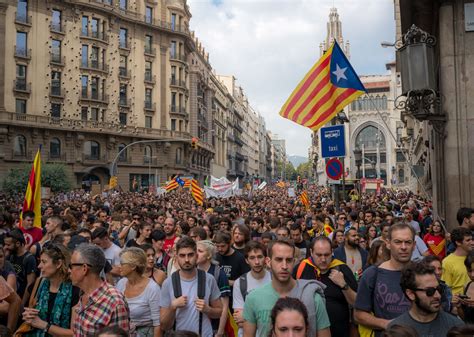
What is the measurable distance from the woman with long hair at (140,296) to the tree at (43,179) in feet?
113

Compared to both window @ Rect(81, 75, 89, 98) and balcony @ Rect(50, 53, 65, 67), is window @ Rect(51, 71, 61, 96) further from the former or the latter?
window @ Rect(81, 75, 89, 98)

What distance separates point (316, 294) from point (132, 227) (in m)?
7.50

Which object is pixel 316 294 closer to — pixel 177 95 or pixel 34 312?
pixel 34 312

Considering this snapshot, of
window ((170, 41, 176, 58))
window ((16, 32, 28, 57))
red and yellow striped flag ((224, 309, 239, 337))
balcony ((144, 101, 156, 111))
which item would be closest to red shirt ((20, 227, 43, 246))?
red and yellow striped flag ((224, 309, 239, 337))

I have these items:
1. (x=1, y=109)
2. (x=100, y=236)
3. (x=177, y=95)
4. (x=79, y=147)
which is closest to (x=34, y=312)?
(x=100, y=236)

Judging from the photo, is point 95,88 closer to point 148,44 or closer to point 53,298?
point 148,44

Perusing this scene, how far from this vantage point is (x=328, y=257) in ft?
15.2

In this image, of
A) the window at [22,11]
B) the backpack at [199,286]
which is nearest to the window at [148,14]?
the window at [22,11]

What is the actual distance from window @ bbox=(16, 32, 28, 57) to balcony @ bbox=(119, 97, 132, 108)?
1083 centimetres

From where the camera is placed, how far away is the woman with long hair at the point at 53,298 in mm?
4238

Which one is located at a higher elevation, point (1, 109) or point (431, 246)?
point (1, 109)

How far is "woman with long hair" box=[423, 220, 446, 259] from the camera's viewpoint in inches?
348

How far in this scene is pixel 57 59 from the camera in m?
44.8

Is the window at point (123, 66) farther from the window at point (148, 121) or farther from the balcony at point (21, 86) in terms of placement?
the balcony at point (21, 86)
